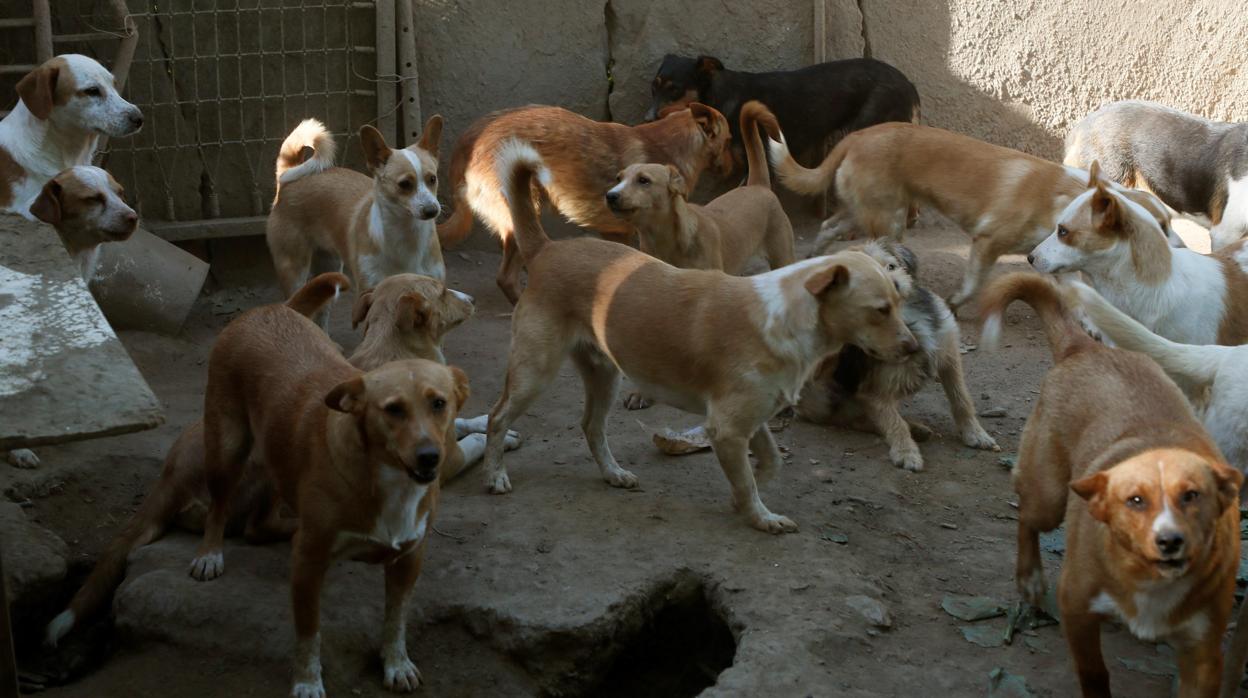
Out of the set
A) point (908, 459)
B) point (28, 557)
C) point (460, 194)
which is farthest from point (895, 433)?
point (28, 557)

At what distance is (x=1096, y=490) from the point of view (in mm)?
3268

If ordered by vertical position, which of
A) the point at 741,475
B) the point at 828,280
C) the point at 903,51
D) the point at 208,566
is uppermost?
the point at 828,280

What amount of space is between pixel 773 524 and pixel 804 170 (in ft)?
12.2

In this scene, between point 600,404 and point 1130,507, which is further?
point 600,404

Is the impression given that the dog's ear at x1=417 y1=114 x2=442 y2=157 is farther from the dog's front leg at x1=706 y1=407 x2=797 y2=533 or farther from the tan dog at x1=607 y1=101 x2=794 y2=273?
the dog's front leg at x1=706 y1=407 x2=797 y2=533

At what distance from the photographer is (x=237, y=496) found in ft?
15.7

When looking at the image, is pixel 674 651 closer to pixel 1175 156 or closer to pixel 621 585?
pixel 621 585

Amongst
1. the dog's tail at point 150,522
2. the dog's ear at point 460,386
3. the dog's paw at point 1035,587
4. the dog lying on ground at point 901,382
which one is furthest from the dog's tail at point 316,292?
the dog's paw at point 1035,587

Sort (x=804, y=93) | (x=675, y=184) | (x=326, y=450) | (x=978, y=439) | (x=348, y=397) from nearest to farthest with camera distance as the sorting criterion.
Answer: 1. (x=348, y=397)
2. (x=326, y=450)
3. (x=978, y=439)
4. (x=675, y=184)
5. (x=804, y=93)

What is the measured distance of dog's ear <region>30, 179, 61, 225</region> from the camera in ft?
18.5

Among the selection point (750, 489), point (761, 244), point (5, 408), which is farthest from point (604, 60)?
point (5, 408)

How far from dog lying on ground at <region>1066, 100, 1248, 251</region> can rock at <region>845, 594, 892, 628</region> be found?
4.75 meters

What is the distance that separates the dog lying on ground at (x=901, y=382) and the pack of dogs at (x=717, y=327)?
2 centimetres

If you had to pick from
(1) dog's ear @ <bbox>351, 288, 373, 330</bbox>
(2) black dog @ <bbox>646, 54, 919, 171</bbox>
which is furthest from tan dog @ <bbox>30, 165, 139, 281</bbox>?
(2) black dog @ <bbox>646, 54, 919, 171</bbox>
